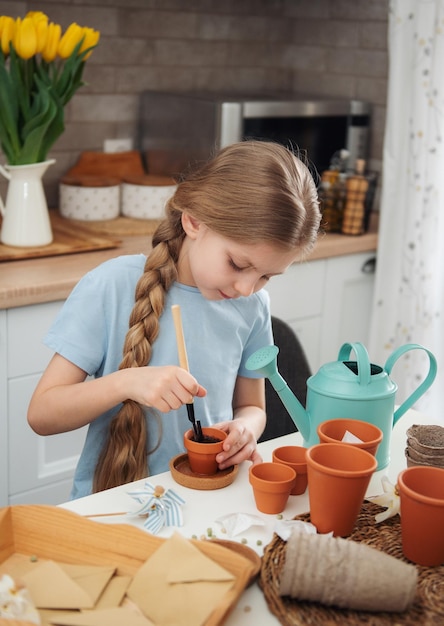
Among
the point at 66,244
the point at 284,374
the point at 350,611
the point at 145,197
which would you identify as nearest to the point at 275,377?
the point at 350,611

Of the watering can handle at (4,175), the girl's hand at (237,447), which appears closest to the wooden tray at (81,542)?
the girl's hand at (237,447)

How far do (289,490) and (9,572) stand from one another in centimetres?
39

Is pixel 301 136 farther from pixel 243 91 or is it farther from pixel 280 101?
pixel 243 91

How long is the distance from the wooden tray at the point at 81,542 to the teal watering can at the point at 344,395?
0.34 metres

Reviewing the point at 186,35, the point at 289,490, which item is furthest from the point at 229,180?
the point at 186,35

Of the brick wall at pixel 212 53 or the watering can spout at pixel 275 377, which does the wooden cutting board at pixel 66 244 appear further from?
the watering can spout at pixel 275 377

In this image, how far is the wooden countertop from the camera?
78.5 inches

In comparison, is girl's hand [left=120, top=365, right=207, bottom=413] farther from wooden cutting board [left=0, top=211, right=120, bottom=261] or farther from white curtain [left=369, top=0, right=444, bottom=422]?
white curtain [left=369, top=0, right=444, bottom=422]

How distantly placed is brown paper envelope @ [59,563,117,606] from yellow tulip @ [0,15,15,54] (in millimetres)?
1520

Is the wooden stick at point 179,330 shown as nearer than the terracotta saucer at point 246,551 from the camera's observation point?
No

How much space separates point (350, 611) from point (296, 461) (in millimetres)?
323

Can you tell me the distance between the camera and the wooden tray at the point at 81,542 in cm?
98

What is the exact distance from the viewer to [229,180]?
4.49ft

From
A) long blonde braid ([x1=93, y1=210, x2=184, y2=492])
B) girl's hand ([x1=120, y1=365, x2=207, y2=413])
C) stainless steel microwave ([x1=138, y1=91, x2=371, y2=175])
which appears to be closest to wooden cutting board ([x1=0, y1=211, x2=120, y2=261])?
stainless steel microwave ([x1=138, y1=91, x2=371, y2=175])
